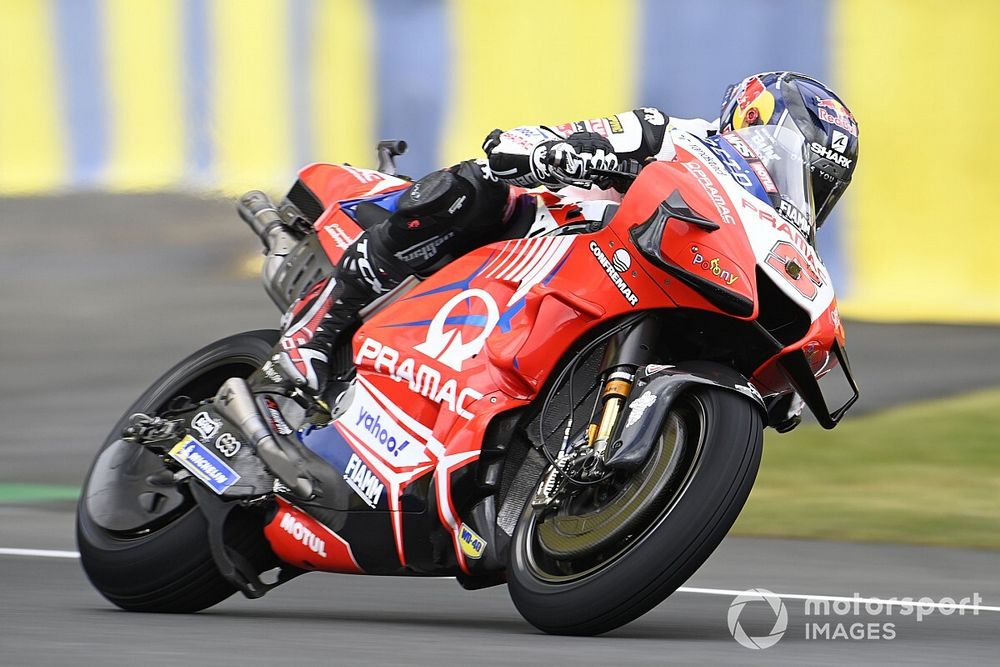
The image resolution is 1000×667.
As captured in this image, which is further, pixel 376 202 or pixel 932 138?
pixel 932 138

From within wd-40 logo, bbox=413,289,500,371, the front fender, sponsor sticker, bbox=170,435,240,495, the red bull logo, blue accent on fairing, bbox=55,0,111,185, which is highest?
the red bull logo

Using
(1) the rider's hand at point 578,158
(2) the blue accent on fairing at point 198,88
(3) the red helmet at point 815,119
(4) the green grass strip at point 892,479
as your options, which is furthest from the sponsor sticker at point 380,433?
(2) the blue accent on fairing at point 198,88

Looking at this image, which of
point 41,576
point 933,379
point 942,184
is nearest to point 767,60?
point 942,184

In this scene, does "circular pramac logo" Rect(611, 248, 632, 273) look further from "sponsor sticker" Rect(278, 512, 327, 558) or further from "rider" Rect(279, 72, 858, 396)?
"sponsor sticker" Rect(278, 512, 327, 558)

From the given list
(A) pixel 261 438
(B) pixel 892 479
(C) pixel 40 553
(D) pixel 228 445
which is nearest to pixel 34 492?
(C) pixel 40 553

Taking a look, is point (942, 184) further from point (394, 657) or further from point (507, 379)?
point (394, 657)

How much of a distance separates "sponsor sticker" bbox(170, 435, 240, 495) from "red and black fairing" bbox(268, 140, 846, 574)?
0.56ft

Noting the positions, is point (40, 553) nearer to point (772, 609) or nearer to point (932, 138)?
point (772, 609)

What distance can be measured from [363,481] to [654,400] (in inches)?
35.6

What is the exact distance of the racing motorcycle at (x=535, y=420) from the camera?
4117 mm

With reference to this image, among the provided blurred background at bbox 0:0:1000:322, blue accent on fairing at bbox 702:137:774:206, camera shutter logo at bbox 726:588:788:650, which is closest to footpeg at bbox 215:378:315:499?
camera shutter logo at bbox 726:588:788:650

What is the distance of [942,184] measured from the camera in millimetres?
9648

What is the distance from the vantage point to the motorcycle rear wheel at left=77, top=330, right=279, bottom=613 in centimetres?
489

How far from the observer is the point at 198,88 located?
37.8ft
